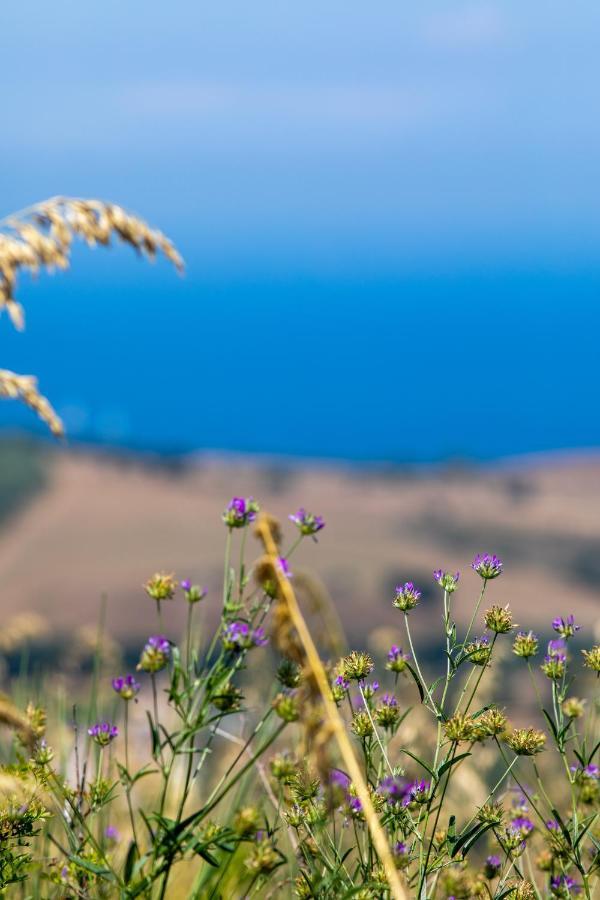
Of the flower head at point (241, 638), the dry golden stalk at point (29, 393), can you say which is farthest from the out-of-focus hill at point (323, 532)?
the flower head at point (241, 638)

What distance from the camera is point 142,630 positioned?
8008 millimetres

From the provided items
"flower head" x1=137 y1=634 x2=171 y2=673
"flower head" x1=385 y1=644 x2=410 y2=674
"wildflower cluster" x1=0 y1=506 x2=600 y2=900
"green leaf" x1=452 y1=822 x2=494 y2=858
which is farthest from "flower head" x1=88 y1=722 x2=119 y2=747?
"green leaf" x1=452 y1=822 x2=494 y2=858

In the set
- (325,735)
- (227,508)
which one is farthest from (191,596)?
(325,735)

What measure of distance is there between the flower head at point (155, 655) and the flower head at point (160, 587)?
3.9 inches

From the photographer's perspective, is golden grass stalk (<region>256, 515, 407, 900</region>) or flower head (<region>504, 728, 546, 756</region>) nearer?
golden grass stalk (<region>256, 515, 407, 900</region>)

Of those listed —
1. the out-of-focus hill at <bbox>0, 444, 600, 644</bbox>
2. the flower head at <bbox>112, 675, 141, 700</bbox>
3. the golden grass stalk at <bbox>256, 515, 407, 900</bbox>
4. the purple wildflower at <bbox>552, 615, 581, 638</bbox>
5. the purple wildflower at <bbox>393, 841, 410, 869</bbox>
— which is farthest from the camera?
the out-of-focus hill at <bbox>0, 444, 600, 644</bbox>

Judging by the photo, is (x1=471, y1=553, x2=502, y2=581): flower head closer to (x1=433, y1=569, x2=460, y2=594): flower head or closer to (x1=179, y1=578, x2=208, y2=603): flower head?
(x1=433, y1=569, x2=460, y2=594): flower head

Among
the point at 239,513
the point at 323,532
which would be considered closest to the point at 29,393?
the point at 239,513

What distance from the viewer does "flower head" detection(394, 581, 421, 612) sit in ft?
5.78

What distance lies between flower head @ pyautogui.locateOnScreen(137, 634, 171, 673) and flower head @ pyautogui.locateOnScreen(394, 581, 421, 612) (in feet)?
1.22

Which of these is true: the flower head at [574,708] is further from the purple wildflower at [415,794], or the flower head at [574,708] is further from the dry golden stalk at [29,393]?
the dry golden stalk at [29,393]

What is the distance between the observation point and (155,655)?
1.64 meters

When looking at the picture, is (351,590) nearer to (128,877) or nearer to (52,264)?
(52,264)

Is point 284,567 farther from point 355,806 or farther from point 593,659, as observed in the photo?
point 593,659
